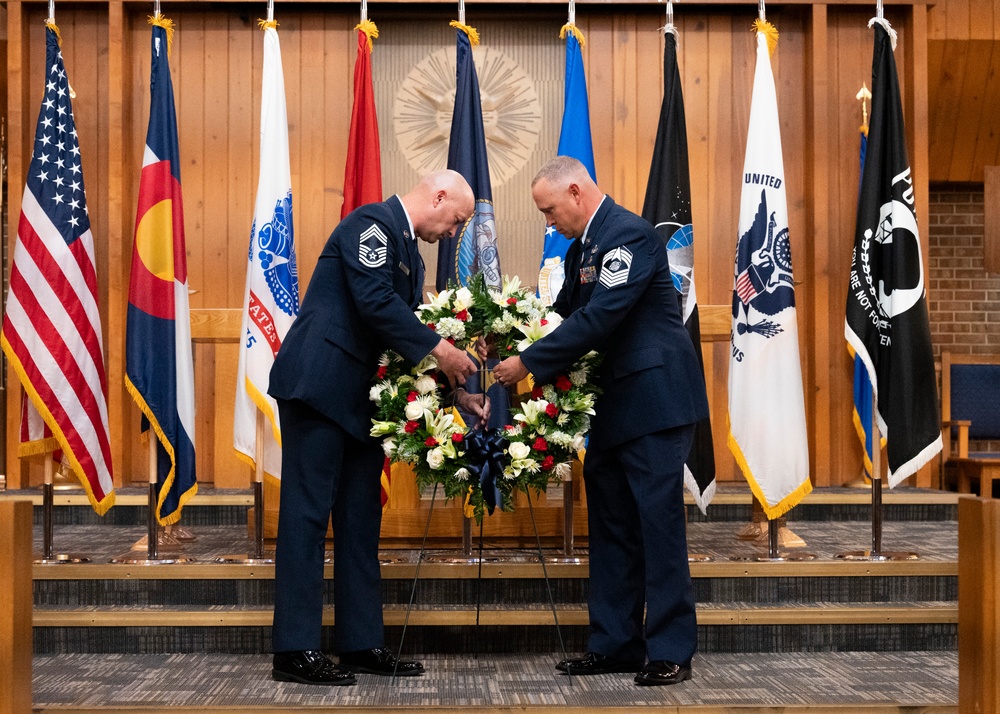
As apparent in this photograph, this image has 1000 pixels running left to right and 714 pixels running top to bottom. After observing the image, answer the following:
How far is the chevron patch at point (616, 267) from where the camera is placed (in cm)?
331

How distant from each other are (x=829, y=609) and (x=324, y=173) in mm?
4018

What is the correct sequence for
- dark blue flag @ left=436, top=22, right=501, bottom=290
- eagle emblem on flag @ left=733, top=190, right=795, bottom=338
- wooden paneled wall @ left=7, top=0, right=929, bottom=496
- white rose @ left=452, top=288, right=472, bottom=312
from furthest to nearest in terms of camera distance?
wooden paneled wall @ left=7, top=0, right=929, bottom=496, dark blue flag @ left=436, top=22, right=501, bottom=290, eagle emblem on flag @ left=733, top=190, right=795, bottom=338, white rose @ left=452, top=288, right=472, bottom=312

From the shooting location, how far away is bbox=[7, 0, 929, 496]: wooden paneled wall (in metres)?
6.24

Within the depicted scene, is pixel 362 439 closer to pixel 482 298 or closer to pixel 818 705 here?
pixel 482 298

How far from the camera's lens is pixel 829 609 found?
384cm

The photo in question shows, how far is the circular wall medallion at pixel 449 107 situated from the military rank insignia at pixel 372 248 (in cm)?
318

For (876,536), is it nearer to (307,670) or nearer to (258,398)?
(307,670)

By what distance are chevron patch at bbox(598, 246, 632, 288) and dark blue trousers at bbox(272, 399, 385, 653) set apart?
951mm

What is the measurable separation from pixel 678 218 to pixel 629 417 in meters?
1.39

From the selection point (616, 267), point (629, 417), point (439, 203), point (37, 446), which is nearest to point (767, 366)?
point (629, 417)

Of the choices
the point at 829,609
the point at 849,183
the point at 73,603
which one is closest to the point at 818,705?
the point at 829,609

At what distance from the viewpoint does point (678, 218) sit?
4.46 meters

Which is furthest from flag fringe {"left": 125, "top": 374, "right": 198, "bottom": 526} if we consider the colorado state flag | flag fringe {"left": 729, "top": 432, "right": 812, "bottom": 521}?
flag fringe {"left": 729, "top": 432, "right": 812, "bottom": 521}

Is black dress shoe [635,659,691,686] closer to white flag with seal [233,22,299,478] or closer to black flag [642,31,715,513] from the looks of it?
black flag [642,31,715,513]
